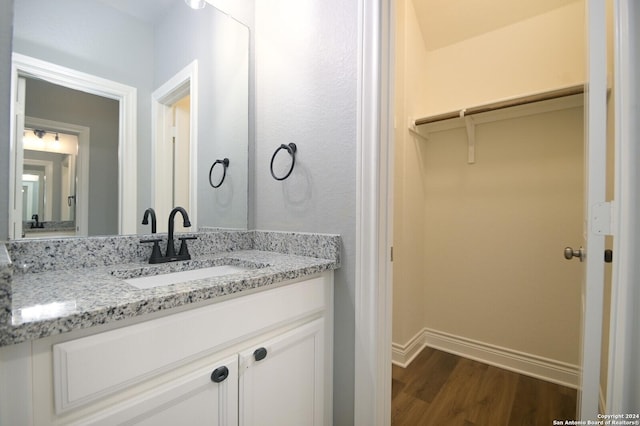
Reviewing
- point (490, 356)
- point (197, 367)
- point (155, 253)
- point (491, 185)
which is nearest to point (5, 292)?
point (197, 367)

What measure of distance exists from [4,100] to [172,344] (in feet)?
2.95

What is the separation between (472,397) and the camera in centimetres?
165

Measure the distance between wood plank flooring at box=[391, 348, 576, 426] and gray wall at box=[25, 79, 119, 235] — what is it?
1658 mm

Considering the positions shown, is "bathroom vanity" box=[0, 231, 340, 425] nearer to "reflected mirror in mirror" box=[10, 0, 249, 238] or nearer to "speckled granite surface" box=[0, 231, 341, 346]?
"speckled granite surface" box=[0, 231, 341, 346]

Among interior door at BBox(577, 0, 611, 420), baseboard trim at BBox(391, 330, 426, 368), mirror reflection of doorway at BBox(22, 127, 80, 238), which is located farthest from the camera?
baseboard trim at BBox(391, 330, 426, 368)

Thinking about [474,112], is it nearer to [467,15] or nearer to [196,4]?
[467,15]

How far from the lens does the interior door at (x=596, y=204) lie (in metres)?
0.78

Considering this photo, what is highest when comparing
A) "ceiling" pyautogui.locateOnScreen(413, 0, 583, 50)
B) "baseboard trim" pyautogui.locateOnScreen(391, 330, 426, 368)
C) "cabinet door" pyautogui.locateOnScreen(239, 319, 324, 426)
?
"ceiling" pyautogui.locateOnScreen(413, 0, 583, 50)

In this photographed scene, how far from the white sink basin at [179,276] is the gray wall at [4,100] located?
395 mm

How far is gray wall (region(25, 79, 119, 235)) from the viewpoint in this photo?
99 centimetres

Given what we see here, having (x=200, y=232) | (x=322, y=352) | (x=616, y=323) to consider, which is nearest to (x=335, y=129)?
(x=200, y=232)

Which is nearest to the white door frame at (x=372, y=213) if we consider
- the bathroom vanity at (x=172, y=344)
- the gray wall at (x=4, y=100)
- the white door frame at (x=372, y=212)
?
the white door frame at (x=372, y=212)

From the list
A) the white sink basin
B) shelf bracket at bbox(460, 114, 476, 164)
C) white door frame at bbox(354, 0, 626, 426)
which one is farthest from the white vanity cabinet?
shelf bracket at bbox(460, 114, 476, 164)

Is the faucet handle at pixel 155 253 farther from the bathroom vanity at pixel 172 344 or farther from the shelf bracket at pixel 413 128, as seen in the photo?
the shelf bracket at pixel 413 128
